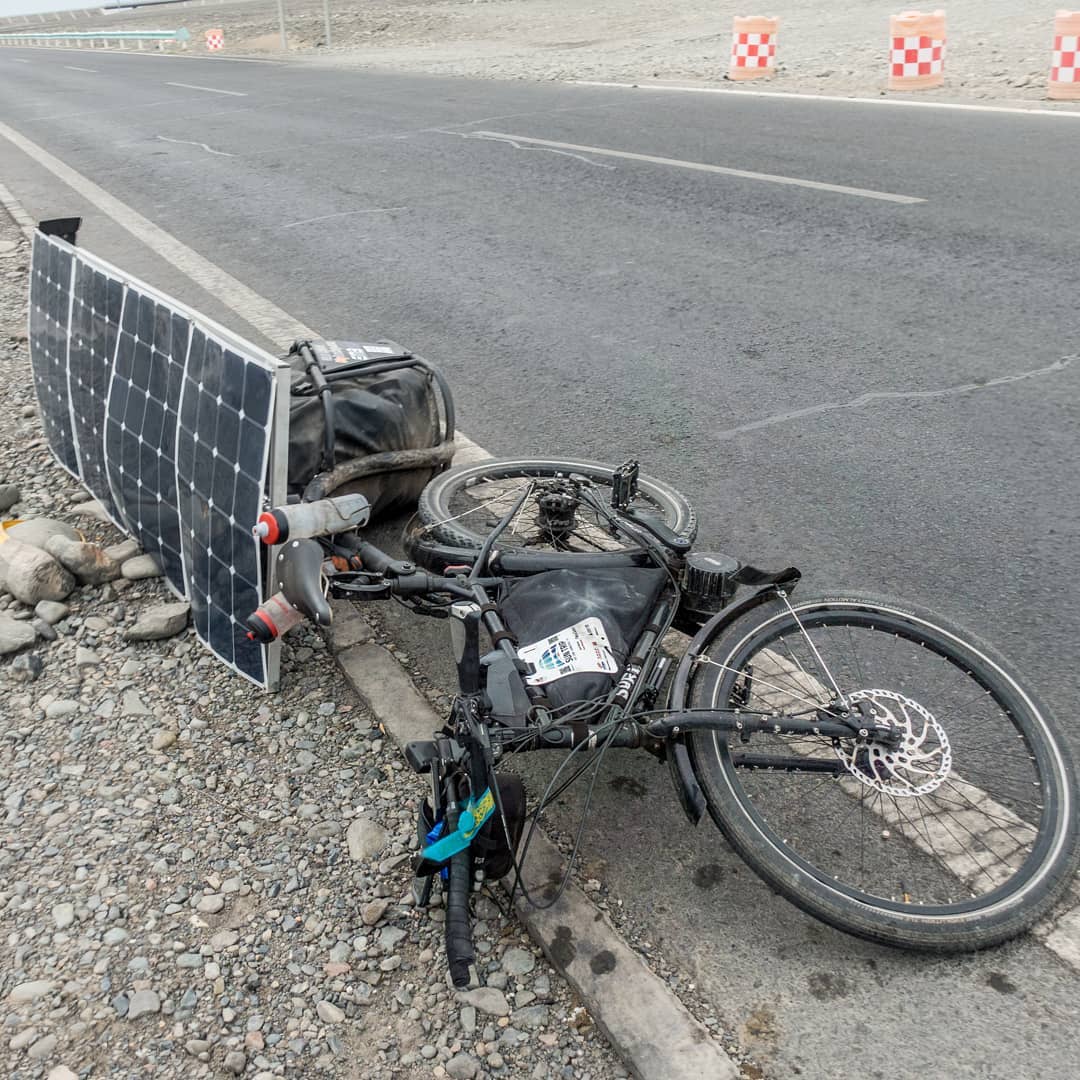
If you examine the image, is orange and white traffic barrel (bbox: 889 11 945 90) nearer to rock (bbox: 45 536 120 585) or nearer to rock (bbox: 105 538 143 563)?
rock (bbox: 105 538 143 563)

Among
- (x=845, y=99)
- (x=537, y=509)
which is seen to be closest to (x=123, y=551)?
(x=537, y=509)

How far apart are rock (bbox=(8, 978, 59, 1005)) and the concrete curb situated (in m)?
1.12

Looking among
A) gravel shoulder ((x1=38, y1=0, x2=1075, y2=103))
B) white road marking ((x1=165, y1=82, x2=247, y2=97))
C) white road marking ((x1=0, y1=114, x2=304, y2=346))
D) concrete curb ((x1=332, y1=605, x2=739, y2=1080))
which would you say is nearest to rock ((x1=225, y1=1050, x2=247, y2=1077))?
concrete curb ((x1=332, y1=605, x2=739, y2=1080))

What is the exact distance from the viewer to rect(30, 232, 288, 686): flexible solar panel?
3410 millimetres

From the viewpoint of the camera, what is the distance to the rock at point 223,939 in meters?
2.64

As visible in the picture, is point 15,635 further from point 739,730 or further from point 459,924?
point 739,730

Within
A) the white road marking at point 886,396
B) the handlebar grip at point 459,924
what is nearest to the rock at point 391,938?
the handlebar grip at point 459,924

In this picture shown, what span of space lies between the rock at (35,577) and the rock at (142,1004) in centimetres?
200

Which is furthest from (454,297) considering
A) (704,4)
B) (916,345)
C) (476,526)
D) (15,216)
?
(704,4)

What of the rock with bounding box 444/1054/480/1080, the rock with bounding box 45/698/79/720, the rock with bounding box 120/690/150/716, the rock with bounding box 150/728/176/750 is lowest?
the rock with bounding box 45/698/79/720

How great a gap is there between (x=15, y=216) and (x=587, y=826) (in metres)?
10.4

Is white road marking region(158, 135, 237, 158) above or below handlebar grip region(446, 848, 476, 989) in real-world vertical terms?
below

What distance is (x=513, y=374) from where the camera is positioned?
6051 mm

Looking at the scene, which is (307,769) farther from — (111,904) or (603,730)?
(603,730)
